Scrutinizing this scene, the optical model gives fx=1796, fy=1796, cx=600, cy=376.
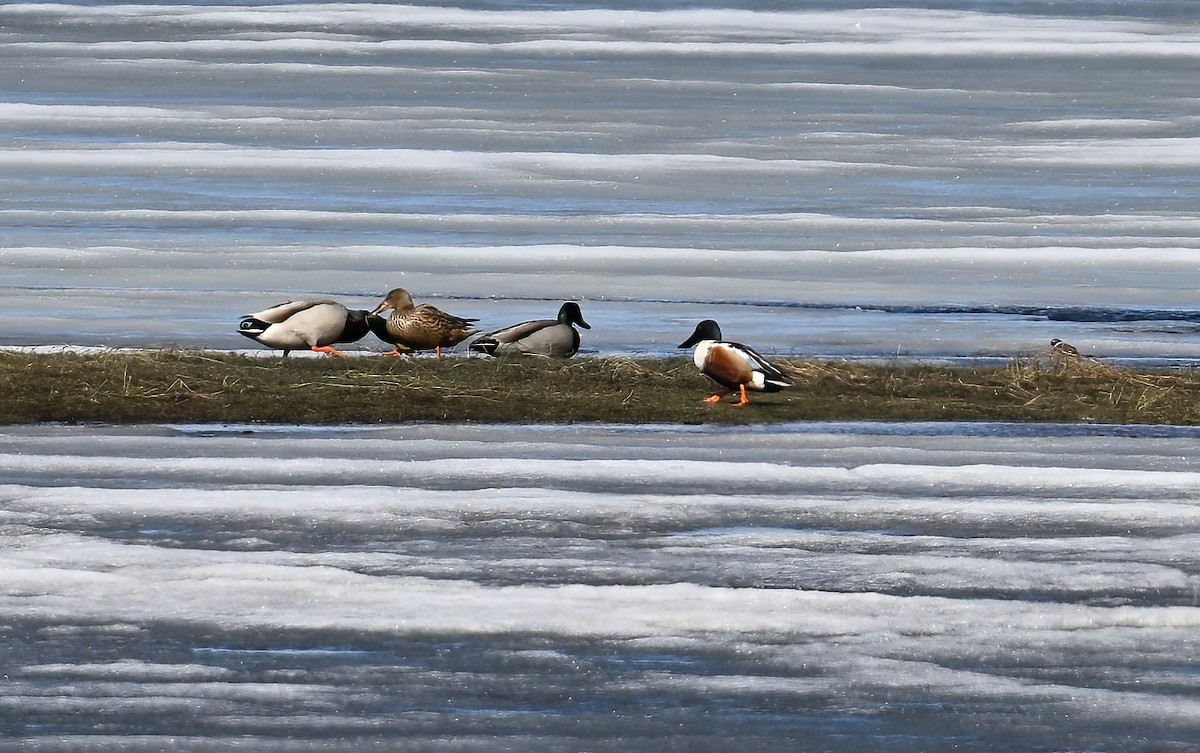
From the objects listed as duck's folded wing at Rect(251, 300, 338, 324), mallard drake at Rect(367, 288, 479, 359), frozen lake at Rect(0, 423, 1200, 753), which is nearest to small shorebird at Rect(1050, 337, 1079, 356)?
frozen lake at Rect(0, 423, 1200, 753)

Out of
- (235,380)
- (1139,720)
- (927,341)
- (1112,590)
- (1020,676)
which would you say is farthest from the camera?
(927,341)

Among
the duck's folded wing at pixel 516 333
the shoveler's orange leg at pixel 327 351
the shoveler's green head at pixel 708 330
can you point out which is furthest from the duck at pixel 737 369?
the shoveler's orange leg at pixel 327 351

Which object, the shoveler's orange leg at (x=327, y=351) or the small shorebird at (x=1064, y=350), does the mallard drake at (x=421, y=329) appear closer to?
the shoveler's orange leg at (x=327, y=351)

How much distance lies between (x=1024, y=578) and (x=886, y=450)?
2911 millimetres

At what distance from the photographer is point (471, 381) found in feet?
36.7

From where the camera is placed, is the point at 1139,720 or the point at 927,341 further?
the point at 927,341

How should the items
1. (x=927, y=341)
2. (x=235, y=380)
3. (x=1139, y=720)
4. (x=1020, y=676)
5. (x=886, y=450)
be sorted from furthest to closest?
(x=927, y=341)
(x=235, y=380)
(x=886, y=450)
(x=1020, y=676)
(x=1139, y=720)

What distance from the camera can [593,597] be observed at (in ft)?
20.1

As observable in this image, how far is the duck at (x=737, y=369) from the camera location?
10.7 meters

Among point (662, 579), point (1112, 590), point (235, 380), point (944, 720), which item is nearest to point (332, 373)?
point (235, 380)

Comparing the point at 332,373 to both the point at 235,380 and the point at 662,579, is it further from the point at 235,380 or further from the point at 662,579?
the point at 662,579

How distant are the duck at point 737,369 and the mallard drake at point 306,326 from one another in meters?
2.85

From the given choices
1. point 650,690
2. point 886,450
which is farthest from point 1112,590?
point 886,450

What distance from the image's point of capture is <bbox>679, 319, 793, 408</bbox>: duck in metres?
10.7
